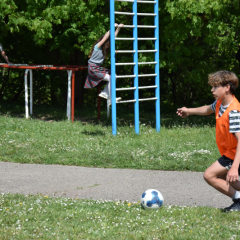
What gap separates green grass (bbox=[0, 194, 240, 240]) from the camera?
3.98 metres

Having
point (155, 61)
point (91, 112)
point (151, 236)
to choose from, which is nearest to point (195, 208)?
point (151, 236)

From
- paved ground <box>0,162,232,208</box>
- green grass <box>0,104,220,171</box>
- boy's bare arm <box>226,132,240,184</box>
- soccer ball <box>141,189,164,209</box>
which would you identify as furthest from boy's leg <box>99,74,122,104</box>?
boy's bare arm <box>226,132,240,184</box>

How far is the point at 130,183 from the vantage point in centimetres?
596

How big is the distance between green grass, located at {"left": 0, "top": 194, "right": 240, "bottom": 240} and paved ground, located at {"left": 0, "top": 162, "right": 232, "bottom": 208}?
1.45ft

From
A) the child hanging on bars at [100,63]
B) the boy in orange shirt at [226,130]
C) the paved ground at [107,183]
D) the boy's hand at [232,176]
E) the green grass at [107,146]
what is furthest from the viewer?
the child hanging on bars at [100,63]

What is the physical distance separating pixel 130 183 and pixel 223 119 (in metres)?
2.00

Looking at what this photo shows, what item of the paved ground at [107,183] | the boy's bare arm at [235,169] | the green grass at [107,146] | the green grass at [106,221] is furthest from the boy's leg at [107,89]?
the boy's bare arm at [235,169]

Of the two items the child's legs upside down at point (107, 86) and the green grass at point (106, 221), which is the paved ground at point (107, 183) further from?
the child's legs upside down at point (107, 86)

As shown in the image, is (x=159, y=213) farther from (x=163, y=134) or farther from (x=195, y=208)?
(x=163, y=134)

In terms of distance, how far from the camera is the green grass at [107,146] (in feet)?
22.8

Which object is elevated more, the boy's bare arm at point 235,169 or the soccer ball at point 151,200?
the boy's bare arm at point 235,169

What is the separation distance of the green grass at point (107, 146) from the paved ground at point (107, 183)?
28 centimetres

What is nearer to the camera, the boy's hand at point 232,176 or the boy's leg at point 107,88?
the boy's hand at point 232,176

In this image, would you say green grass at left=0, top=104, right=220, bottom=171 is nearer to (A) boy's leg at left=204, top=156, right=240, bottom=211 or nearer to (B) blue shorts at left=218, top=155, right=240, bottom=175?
(A) boy's leg at left=204, top=156, right=240, bottom=211
